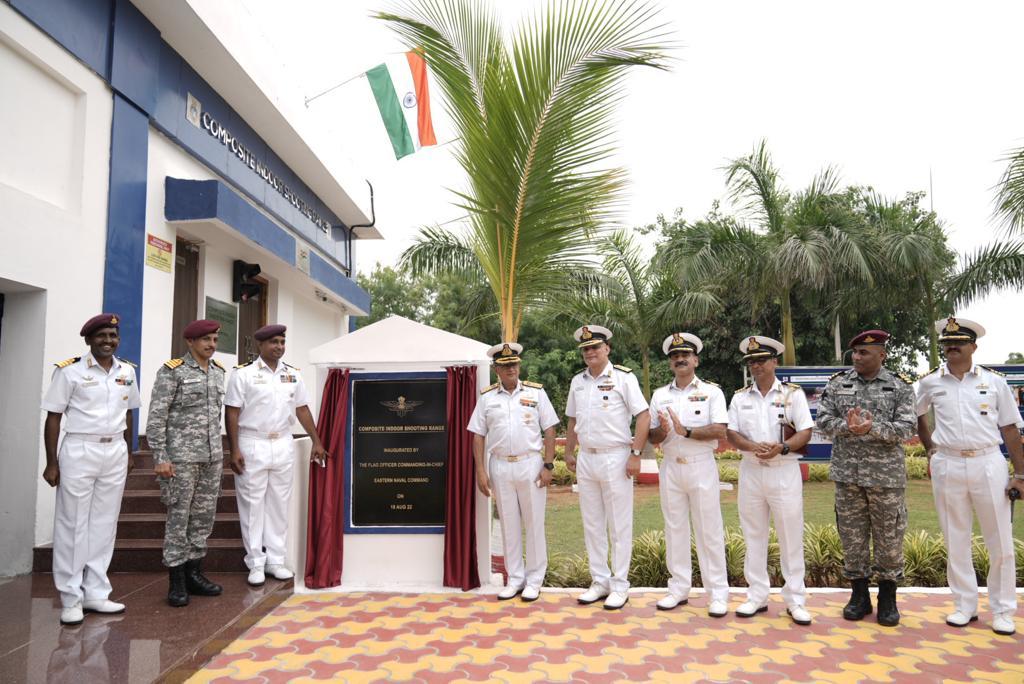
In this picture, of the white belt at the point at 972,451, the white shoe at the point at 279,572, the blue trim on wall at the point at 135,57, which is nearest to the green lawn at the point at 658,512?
the white shoe at the point at 279,572

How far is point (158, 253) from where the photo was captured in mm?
7109

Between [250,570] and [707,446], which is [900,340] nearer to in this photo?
[707,446]

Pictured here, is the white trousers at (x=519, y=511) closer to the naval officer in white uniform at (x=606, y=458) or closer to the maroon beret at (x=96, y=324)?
the naval officer in white uniform at (x=606, y=458)

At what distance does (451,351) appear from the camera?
521cm

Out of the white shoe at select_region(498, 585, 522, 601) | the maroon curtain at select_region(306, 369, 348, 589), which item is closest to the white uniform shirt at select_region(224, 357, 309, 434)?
the maroon curtain at select_region(306, 369, 348, 589)

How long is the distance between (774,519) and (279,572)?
353cm

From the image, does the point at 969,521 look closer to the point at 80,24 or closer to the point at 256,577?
the point at 256,577

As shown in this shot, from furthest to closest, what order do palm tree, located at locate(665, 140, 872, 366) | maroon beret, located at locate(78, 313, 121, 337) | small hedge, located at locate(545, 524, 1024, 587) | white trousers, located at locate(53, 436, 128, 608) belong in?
palm tree, located at locate(665, 140, 872, 366) < small hedge, located at locate(545, 524, 1024, 587) < maroon beret, located at locate(78, 313, 121, 337) < white trousers, located at locate(53, 436, 128, 608)

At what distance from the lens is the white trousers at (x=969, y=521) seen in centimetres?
420

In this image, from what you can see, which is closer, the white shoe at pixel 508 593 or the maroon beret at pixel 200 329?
the maroon beret at pixel 200 329

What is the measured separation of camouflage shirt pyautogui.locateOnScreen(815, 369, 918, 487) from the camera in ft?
14.0

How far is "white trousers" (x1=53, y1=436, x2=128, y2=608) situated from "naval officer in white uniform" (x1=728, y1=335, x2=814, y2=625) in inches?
155

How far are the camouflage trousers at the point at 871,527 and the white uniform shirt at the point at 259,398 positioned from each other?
13.0ft

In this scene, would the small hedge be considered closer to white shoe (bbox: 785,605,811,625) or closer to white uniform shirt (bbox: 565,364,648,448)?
white shoe (bbox: 785,605,811,625)
